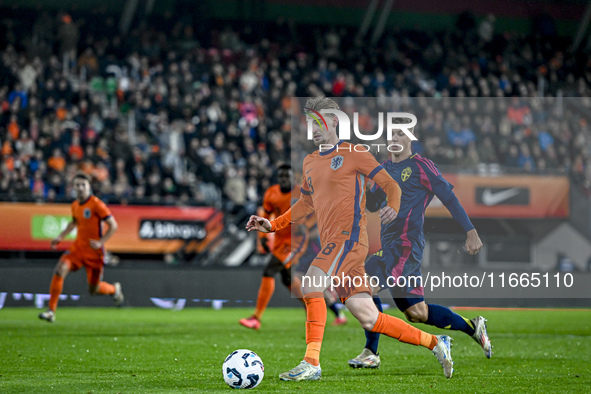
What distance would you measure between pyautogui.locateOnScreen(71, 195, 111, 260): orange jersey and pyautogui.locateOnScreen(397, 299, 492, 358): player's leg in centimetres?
594

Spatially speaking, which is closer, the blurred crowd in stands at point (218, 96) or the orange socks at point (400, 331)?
the orange socks at point (400, 331)

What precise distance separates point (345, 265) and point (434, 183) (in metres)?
1.34

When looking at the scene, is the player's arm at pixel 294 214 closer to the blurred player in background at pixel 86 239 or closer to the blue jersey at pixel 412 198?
the blue jersey at pixel 412 198

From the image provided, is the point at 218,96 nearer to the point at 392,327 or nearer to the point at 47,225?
the point at 47,225

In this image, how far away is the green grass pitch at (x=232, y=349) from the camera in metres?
6.50

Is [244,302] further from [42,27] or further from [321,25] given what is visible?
[321,25]

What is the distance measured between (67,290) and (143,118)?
5.39 metres

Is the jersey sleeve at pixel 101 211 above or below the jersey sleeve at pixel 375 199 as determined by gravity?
below

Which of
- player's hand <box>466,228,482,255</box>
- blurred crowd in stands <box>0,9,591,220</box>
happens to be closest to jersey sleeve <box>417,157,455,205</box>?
player's hand <box>466,228,482,255</box>

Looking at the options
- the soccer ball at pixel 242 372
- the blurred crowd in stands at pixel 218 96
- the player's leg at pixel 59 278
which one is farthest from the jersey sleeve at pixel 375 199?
the player's leg at pixel 59 278

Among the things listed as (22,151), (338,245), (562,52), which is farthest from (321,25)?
(338,245)

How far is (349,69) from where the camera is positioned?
25.2 m

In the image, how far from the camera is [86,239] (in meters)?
12.1

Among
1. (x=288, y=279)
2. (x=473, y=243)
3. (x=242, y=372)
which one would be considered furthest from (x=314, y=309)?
(x=288, y=279)
